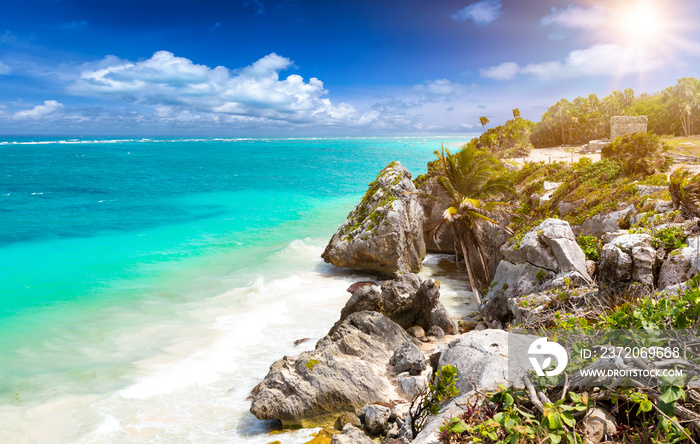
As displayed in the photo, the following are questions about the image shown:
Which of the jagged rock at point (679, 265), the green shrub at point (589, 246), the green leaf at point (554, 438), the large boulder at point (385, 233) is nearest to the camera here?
the green leaf at point (554, 438)

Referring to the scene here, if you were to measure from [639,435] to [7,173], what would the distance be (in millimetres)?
91463

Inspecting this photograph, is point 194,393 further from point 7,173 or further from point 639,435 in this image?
point 7,173

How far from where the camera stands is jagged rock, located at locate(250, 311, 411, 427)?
400 inches

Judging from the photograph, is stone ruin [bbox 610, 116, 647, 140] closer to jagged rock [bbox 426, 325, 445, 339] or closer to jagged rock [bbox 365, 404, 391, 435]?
jagged rock [bbox 426, 325, 445, 339]

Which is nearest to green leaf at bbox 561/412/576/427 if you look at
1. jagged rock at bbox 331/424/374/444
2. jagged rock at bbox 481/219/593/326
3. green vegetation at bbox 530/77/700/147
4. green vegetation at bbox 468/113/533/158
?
jagged rock at bbox 331/424/374/444

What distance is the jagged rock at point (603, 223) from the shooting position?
1410cm

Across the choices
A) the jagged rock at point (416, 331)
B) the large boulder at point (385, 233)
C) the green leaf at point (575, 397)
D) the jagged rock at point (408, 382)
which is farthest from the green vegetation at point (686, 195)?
the large boulder at point (385, 233)

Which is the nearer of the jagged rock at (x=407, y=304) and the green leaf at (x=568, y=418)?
the green leaf at (x=568, y=418)

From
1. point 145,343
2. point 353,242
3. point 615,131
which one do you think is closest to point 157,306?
point 145,343

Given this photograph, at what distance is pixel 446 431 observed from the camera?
4348 mm

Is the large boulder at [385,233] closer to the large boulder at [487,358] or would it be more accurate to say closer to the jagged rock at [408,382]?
the jagged rock at [408,382]

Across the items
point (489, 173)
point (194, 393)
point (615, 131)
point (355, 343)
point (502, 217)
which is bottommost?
point (194, 393)

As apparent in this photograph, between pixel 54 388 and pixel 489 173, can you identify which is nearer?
pixel 54 388

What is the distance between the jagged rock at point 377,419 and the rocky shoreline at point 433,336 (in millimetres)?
24
